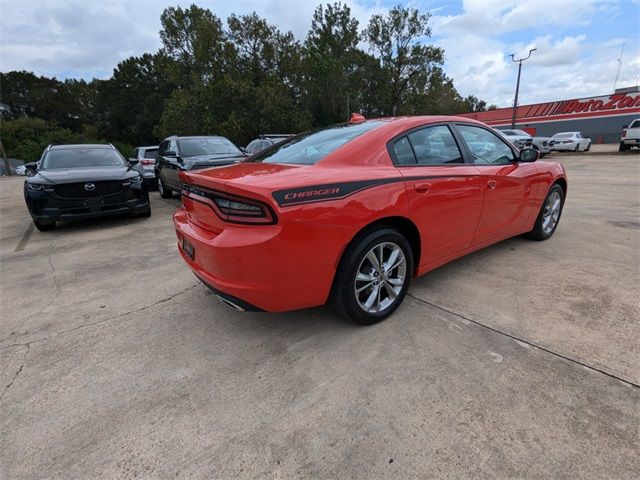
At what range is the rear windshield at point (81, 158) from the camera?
20.9 ft

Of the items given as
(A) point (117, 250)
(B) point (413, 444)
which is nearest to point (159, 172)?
(A) point (117, 250)

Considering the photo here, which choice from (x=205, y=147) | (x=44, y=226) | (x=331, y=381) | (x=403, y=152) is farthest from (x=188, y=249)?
(x=205, y=147)

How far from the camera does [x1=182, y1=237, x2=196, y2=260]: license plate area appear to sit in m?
2.55

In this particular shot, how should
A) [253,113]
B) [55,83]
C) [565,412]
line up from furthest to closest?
[55,83] < [253,113] < [565,412]

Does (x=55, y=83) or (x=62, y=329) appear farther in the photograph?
(x=55, y=83)

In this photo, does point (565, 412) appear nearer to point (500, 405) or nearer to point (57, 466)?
point (500, 405)

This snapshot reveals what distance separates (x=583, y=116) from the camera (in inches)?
1253

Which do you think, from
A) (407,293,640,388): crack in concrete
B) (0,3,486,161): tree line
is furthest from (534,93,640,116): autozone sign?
(407,293,640,388): crack in concrete

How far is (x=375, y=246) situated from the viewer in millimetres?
2504

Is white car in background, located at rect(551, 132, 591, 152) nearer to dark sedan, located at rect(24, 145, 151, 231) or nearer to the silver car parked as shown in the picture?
the silver car parked

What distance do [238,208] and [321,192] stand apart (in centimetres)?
52

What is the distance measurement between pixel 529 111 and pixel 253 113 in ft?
93.4

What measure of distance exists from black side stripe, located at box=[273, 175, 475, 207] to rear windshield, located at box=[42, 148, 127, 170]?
5959 mm

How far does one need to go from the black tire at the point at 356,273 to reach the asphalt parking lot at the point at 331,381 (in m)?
0.13
